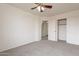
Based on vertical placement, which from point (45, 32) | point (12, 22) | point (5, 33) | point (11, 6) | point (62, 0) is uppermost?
point (11, 6)

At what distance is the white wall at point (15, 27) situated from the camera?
5.14 m

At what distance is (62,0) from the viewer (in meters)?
2.40

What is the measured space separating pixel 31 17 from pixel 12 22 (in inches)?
109

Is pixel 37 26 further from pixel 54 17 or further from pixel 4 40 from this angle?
pixel 4 40

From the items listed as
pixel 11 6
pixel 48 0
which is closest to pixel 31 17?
pixel 11 6

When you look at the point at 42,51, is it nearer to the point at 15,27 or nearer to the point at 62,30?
the point at 15,27

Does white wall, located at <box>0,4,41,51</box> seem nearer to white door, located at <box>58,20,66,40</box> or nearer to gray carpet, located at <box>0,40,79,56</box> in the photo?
gray carpet, located at <box>0,40,79,56</box>

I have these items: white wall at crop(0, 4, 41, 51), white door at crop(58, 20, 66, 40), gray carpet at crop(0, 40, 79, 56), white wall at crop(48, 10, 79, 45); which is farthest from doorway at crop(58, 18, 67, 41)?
gray carpet at crop(0, 40, 79, 56)

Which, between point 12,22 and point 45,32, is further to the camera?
point 45,32

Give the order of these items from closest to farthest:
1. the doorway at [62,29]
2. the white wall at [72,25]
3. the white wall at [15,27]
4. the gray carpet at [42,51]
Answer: the gray carpet at [42,51] < the white wall at [15,27] < the white wall at [72,25] < the doorway at [62,29]

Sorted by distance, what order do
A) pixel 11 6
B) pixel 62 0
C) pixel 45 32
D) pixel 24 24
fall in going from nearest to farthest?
pixel 62 0, pixel 11 6, pixel 24 24, pixel 45 32

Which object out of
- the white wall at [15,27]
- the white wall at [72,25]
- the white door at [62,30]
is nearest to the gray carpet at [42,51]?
the white wall at [15,27]

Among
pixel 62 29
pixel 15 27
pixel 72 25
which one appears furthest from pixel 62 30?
pixel 15 27

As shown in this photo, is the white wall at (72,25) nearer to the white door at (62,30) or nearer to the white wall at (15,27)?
the white door at (62,30)
